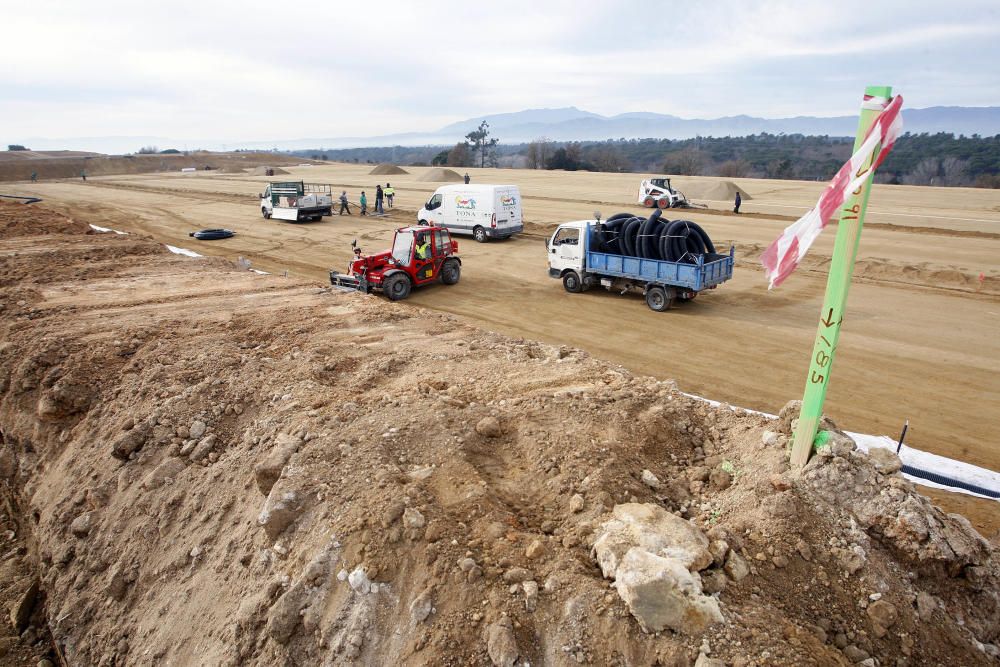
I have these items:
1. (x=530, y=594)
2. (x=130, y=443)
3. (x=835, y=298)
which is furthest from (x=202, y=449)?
(x=835, y=298)

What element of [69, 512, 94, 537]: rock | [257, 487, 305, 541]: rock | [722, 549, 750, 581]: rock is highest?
[722, 549, 750, 581]: rock

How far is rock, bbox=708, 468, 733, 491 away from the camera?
5344mm

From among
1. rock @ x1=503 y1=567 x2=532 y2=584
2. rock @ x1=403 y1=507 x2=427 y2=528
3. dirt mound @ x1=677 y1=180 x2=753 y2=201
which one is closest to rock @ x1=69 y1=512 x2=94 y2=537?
rock @ x1=403 y1=507 x2=427 y2=528

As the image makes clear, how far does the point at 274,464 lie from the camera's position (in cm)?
593

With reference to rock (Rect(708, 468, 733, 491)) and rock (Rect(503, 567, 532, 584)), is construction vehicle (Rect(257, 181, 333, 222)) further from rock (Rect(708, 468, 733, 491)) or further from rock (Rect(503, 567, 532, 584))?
rock (Rect(503, 567, 532, 584))

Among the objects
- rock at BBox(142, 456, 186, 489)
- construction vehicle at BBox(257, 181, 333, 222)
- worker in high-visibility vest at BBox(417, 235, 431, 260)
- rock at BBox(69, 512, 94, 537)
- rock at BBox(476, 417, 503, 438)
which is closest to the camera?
rock at BBox(476, 417, 503, 438)

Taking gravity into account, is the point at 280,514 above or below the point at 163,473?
above

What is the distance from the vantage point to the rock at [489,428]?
6.21 meters

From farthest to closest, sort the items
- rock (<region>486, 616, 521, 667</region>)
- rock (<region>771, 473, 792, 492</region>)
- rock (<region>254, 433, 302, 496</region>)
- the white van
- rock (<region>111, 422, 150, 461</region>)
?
the white van → rock (<region>111, 422, 150, 461</region>) → rock (<region>254, 433, 302, 496</region>) → rock (<region>771, 473, 792, 492</region>) → rock (<region>486, 616, 521, 667</region>)

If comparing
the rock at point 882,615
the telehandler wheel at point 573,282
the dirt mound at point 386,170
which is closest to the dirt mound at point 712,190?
the telehandler wheel at point 573,282

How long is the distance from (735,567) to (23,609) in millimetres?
7873

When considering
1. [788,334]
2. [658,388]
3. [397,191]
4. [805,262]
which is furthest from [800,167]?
[658,388]

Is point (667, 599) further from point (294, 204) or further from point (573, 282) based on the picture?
point (294, 204)

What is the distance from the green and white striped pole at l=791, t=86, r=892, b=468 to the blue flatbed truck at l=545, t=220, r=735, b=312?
1027cm
